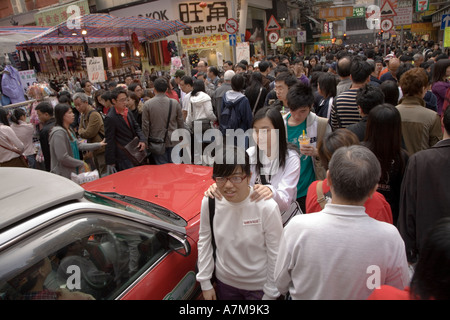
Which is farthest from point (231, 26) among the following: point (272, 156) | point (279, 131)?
point (272, 156)

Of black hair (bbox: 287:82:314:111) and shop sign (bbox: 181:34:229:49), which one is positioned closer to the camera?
black hair (bbox: 287:82:314:111)

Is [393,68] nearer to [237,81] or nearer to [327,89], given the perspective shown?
[327,89]

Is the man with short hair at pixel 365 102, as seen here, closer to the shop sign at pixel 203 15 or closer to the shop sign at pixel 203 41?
the shop sign at pixel 203 41

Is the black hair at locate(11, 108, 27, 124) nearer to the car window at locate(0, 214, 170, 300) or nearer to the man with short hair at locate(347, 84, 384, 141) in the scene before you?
the car window at locate(0, 214, 170, 300)

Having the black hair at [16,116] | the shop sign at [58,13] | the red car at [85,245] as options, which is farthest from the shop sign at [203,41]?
the red car at [85,245]

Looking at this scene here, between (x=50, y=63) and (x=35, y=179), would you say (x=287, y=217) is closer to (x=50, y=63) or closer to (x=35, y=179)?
(x=35, y=179)

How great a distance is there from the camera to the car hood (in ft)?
10.3

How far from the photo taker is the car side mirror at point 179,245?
2273mm

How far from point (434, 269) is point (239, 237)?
1170mm

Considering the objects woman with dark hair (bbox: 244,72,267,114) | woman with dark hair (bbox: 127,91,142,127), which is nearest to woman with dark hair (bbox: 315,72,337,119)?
woman with dark hair (bbox: 244,72,267,114)

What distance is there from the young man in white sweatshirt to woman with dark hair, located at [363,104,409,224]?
115 cm

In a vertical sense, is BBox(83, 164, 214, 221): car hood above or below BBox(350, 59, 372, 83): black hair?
below

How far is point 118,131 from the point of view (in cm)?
512

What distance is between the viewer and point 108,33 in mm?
12125
